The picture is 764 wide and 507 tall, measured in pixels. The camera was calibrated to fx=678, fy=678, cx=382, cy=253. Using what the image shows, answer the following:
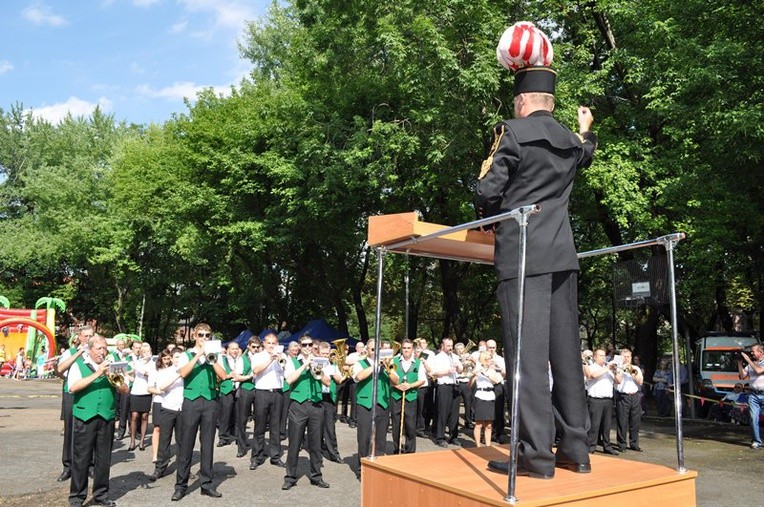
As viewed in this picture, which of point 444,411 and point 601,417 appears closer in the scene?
point 601,417

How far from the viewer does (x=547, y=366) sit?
390 cm

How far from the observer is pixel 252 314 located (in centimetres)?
3822

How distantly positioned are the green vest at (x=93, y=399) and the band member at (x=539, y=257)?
19.7 ft

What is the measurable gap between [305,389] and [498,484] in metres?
6.80

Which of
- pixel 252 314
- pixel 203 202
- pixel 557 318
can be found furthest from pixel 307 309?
pixel 557 318

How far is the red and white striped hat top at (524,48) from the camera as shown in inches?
160

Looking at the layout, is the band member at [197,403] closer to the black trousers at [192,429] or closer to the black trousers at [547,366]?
the black trousers at [192,429]

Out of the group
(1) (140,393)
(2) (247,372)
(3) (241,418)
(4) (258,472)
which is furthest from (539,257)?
(1) (140,393)

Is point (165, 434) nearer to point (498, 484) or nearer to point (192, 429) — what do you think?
point (192, 429)

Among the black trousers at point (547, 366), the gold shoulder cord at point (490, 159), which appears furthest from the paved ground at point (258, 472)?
the gold shoulder cord at point (490, 159)

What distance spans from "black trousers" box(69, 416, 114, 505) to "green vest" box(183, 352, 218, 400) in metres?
1.04

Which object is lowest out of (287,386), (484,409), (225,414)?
(225,414)

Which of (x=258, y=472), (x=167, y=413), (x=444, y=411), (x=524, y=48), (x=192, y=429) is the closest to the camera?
(x=524, y=48)

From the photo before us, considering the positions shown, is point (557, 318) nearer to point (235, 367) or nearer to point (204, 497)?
point (204, 497)
